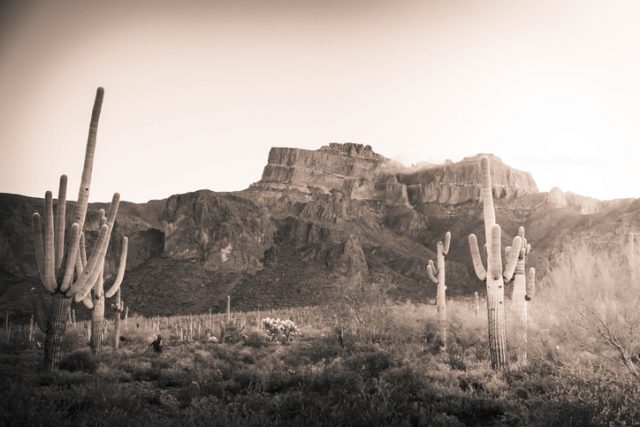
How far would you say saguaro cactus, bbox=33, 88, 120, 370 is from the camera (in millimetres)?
10852

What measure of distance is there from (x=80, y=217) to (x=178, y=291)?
55.5 m

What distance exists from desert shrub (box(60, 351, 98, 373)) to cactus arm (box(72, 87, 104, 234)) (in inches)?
158

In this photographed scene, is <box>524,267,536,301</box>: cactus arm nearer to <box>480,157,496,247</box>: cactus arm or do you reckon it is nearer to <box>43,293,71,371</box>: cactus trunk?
<box>480,157,496,247</box>: cactus arm

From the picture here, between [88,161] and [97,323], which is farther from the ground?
[88,161]

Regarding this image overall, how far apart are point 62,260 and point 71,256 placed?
44 cm

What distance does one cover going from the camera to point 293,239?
90688mm

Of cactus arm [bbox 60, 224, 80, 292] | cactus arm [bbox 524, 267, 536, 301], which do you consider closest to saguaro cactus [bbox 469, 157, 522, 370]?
cactus arm [bbox 524, 267, 536, 301]

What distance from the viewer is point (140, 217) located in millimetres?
97875

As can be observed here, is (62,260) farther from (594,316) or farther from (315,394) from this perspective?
(594,316)

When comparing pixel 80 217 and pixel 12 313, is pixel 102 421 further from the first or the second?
pixel 12 313

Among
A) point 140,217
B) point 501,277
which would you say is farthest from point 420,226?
point 501,277

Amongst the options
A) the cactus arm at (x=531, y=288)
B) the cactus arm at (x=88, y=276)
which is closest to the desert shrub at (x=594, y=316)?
the cactus arm at (x=531, y=288)

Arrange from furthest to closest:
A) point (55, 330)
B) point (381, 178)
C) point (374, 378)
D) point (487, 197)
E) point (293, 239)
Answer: point (381, 178)
point (293, 239)
point (487, 197)
point (55, 330)
point (374, 378)

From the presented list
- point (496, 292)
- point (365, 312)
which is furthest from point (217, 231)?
point (496, 292)
